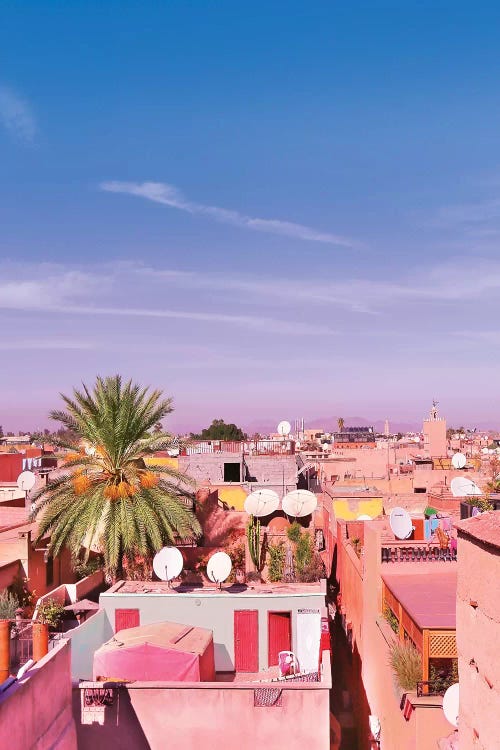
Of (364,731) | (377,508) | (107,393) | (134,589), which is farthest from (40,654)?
(377,508)

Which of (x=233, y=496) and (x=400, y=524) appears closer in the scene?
(x=400, y=524)

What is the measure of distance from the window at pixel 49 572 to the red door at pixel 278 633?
7.66 meters

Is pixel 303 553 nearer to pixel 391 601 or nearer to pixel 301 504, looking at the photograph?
pixel 301 504

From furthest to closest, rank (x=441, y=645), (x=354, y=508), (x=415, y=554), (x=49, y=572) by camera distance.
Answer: (x=354, y=508) < (x=49, y=572) < (x=415, y=554) < (x=441, y=645)

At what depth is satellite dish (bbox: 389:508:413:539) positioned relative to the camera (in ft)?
57.6

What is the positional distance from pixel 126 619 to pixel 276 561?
25.2 feet

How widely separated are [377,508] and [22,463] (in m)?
24.6

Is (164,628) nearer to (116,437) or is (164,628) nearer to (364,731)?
(364,731)

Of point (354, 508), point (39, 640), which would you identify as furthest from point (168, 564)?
point (354, 508)

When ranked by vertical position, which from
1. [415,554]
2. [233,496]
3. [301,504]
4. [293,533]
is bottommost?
[293,533]

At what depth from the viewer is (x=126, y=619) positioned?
17734 mm

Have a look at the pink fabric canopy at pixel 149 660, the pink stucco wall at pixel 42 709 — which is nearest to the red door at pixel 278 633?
the pink fabric canopy at pixel 149 660

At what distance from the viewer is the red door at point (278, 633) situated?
17.8 metres

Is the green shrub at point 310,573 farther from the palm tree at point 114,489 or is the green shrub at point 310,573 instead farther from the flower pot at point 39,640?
the flower pot at point 39,640
